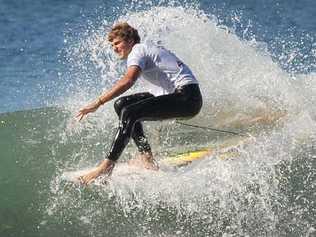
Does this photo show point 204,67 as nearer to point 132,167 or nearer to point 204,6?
point 132,167

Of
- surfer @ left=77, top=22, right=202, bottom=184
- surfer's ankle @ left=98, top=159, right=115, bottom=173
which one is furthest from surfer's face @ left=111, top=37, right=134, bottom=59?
surfer's ankle @ left=98, top=159, right=115, bottom=173

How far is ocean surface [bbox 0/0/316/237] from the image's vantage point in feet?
26.6

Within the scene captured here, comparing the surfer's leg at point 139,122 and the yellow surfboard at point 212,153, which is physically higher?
the surfer's leg at point 139,122

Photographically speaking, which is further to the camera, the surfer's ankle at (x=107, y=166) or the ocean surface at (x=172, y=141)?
the surfer's ankle at (x=107, y=166)

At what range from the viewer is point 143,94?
29.0 feet

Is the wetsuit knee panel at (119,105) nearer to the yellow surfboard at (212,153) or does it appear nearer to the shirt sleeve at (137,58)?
the shirt sleeve at (137,58)

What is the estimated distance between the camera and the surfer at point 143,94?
324 inches

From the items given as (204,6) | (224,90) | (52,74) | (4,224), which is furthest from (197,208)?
(204,6)

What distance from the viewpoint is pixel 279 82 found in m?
13.0

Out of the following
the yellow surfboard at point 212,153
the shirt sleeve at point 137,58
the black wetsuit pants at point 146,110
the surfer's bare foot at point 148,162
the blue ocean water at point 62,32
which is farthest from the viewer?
the blue ocean water at point 62,32

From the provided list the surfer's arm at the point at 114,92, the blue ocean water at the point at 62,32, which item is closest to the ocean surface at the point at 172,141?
the blue ocean water at the point at 62,32

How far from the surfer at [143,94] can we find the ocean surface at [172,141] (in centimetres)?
59

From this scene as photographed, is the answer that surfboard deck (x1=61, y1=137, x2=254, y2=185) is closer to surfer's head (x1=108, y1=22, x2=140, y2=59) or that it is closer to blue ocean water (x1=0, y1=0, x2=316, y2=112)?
Answer: surfer's head (x1=108, y1=22, x2=140, y2=59)

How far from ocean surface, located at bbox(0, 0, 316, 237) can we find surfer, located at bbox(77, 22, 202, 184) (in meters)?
0.59
